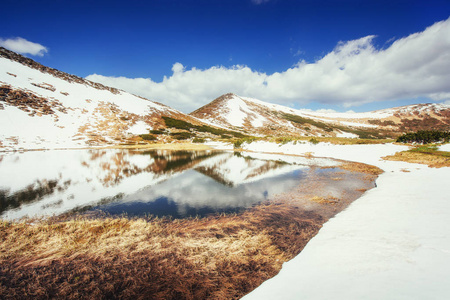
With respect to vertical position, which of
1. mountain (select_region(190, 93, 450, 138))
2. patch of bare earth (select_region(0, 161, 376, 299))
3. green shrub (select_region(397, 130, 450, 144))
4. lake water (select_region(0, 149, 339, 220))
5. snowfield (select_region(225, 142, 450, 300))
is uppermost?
mountain (select_region(190, 93, 450, 138))

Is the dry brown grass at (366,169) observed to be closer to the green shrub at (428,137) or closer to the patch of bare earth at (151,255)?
the patch of bare earth at (151,255)

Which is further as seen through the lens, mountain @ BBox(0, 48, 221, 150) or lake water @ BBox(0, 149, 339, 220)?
mountain @ BBox(0, 48, 221, 150)

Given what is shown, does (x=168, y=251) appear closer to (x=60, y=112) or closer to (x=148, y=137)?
(x=148, y=137)

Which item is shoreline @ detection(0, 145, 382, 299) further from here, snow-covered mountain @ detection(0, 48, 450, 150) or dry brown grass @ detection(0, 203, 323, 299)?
snow-covered mountain @ detection(0, 48, 450, 150)

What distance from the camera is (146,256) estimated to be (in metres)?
6.59

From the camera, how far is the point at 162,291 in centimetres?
518

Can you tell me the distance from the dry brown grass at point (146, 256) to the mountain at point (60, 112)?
59.0m

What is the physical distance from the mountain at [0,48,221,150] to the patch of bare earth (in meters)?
59.0

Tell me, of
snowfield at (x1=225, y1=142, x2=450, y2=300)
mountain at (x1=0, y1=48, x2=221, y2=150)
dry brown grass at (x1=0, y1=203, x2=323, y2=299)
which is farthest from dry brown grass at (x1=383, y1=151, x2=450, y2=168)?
mountain at (x1=0, y1=48, x2=221, y2=150)

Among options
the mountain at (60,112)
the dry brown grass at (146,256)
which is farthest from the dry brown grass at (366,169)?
the mountain at (60,112)

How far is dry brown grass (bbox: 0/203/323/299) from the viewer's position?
206 inches

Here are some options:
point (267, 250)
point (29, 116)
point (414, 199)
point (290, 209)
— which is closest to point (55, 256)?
point (267, 250)

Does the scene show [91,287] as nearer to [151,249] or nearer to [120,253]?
[120,253]

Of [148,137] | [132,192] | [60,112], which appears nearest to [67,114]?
[60,112]
